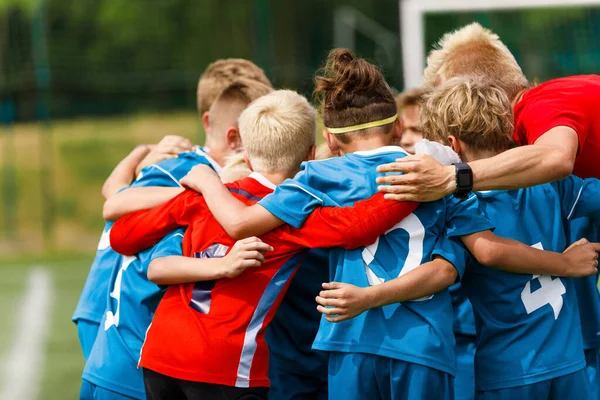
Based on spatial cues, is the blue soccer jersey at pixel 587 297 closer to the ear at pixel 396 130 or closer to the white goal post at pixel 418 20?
the ear at pixel 396 130

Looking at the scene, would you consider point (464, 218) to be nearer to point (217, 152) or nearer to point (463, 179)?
point (463, 179)

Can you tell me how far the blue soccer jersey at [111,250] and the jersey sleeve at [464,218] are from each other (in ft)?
3.45

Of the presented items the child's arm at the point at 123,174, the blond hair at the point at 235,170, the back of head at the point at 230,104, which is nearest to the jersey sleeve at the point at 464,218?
the blond hair at the point at 235,170

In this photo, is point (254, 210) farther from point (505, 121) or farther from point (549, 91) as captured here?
point (549, 91)

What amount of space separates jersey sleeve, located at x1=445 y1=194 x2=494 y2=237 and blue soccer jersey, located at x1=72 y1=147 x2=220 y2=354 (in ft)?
3.45

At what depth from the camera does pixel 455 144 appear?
10.1ft

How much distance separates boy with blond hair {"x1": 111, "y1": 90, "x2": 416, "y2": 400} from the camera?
9.35 feet

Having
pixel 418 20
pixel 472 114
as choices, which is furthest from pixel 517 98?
pixel 418 20

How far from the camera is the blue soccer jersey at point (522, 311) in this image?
2959mm

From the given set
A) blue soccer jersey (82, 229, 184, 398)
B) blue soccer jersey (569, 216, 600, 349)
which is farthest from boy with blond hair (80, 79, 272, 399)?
blue soccer jersey (569, 216, 600, 349)

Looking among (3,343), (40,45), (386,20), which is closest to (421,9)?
(3,343)

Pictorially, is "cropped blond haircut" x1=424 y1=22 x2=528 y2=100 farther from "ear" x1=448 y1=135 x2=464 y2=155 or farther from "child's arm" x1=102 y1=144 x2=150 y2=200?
"child's arm" x1=102 y1=144 x2=150 y2=200

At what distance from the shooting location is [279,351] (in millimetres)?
3318

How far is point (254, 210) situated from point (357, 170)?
37cm
